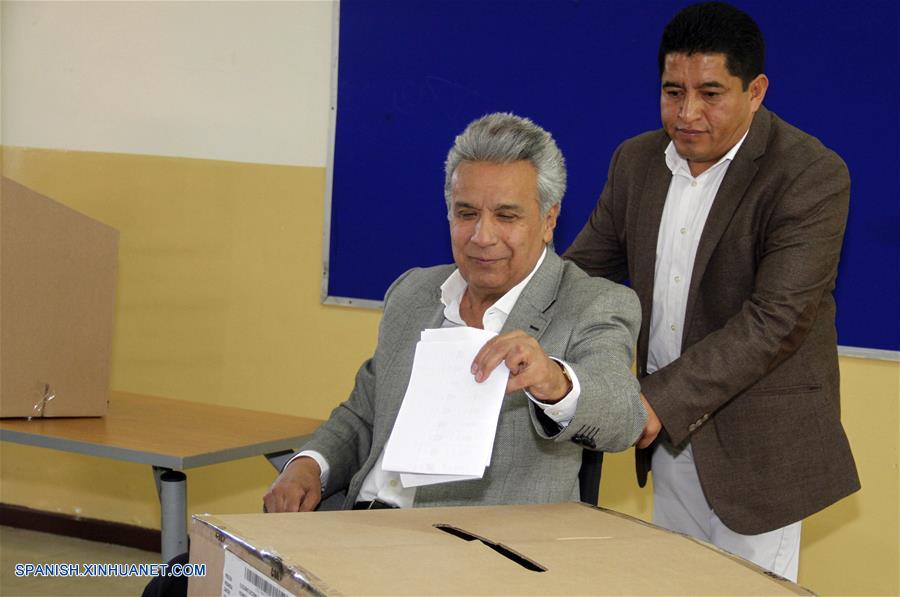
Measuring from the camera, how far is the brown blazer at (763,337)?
74.9 inches

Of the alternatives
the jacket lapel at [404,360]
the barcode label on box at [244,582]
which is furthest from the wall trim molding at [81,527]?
the barcode label on box at [244,582]

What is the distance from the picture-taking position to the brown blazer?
1.90 m

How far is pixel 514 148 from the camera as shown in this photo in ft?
6.16

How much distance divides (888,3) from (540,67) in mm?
1001

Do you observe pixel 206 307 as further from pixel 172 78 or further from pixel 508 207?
pixel 508 207

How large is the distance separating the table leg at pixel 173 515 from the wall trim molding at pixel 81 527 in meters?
1.72

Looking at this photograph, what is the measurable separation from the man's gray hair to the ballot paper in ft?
1.64

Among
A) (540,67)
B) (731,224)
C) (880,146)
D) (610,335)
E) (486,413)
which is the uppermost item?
(540,67)

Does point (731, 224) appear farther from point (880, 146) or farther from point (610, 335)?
point (880, 146)

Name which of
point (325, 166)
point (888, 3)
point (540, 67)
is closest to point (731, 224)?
point (888, 3)

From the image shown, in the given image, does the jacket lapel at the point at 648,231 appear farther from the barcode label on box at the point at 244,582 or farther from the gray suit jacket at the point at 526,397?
the barcode label on box at the point at 244,582

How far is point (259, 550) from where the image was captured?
112cm

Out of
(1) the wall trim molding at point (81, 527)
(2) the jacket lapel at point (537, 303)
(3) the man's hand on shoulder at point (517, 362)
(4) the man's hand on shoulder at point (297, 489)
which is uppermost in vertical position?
(2) the jacket lapel at point (537, 303)

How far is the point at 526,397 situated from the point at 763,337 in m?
0.44
